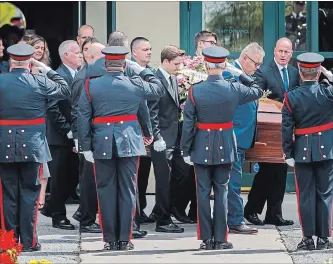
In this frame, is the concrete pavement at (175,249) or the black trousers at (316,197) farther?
A: the black trousers at (316,197)

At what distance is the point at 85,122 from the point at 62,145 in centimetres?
150

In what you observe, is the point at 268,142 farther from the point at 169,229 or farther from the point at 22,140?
the point at 22,140

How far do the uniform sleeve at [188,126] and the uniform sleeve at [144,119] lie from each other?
1.35 feet

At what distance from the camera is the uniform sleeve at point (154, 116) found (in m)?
9.55

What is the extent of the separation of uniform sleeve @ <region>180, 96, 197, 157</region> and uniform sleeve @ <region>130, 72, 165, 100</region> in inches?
11.8

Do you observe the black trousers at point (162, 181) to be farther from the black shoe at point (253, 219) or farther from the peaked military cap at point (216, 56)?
the peaked military cap at point (216, 56)

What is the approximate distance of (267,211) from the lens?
10.3 m

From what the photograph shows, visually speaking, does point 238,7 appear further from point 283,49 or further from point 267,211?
point 267,211

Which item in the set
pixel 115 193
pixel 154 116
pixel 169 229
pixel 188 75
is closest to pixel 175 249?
pixel 115 193

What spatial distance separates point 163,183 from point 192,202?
0.74m

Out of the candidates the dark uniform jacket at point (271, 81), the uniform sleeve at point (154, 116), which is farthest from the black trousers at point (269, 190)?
the uniform sleeve at point (154, 116)

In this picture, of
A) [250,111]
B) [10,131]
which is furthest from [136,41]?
[10,131]

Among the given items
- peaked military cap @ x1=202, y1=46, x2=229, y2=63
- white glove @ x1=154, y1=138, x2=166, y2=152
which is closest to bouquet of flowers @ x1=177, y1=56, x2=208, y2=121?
white glove @ x1=154, y1=138, x2=166, y2=152

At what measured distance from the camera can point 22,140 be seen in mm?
8555
